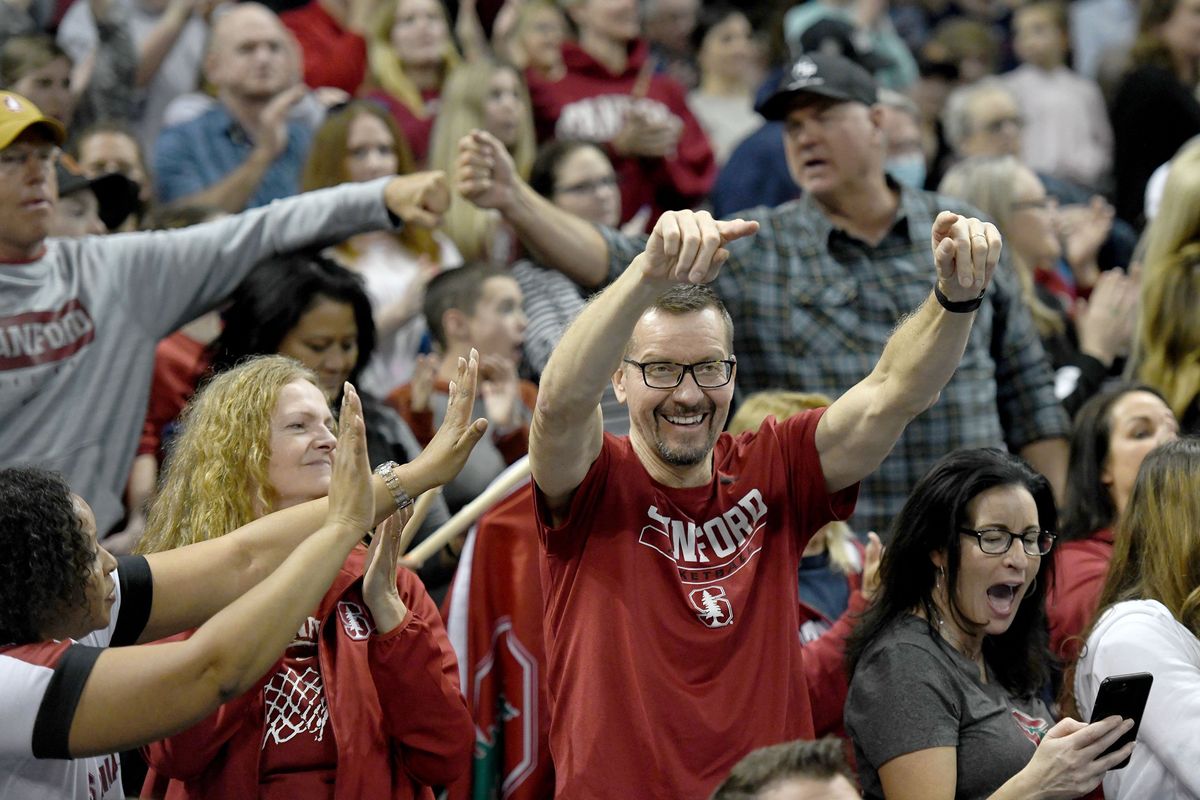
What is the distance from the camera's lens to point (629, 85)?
27.3 ft

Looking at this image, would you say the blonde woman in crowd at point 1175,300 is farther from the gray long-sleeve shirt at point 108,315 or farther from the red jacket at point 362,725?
the red jacket at point 362,725

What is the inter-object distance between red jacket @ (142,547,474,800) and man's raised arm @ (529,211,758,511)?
1.54ft

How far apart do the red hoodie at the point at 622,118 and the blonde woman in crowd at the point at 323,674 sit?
4159 mm

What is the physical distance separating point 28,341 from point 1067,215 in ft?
16.2

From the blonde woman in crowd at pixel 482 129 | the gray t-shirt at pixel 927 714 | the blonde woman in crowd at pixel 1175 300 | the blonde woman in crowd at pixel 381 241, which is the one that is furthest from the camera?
the blonde woman in crowd at pixel 482 129

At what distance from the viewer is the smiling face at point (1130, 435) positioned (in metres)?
4.94

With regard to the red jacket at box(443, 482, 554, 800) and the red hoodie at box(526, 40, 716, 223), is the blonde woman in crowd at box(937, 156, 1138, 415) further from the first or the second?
the red jacket at box(443, 482, 554, 800)

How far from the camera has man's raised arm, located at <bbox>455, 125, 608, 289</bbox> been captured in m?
4.60

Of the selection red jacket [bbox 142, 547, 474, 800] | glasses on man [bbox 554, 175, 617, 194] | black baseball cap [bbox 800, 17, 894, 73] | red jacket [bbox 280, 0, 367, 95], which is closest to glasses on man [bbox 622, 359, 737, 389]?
red jacket [bbox 142, 547, 474, 800]

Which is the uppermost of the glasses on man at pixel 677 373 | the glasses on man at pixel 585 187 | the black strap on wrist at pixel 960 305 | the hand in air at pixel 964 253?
the glasses on man at pixel 585 187

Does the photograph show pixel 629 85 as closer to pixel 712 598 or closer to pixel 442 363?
pixel 442 363

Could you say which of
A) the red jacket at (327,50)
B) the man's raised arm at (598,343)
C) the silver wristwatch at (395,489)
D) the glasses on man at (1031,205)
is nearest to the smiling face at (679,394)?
the man's raised arm at (598,343)

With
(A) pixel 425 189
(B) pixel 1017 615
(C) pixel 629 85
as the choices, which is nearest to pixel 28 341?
(A) pixel 425 189

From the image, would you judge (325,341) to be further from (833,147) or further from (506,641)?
(833,147)
